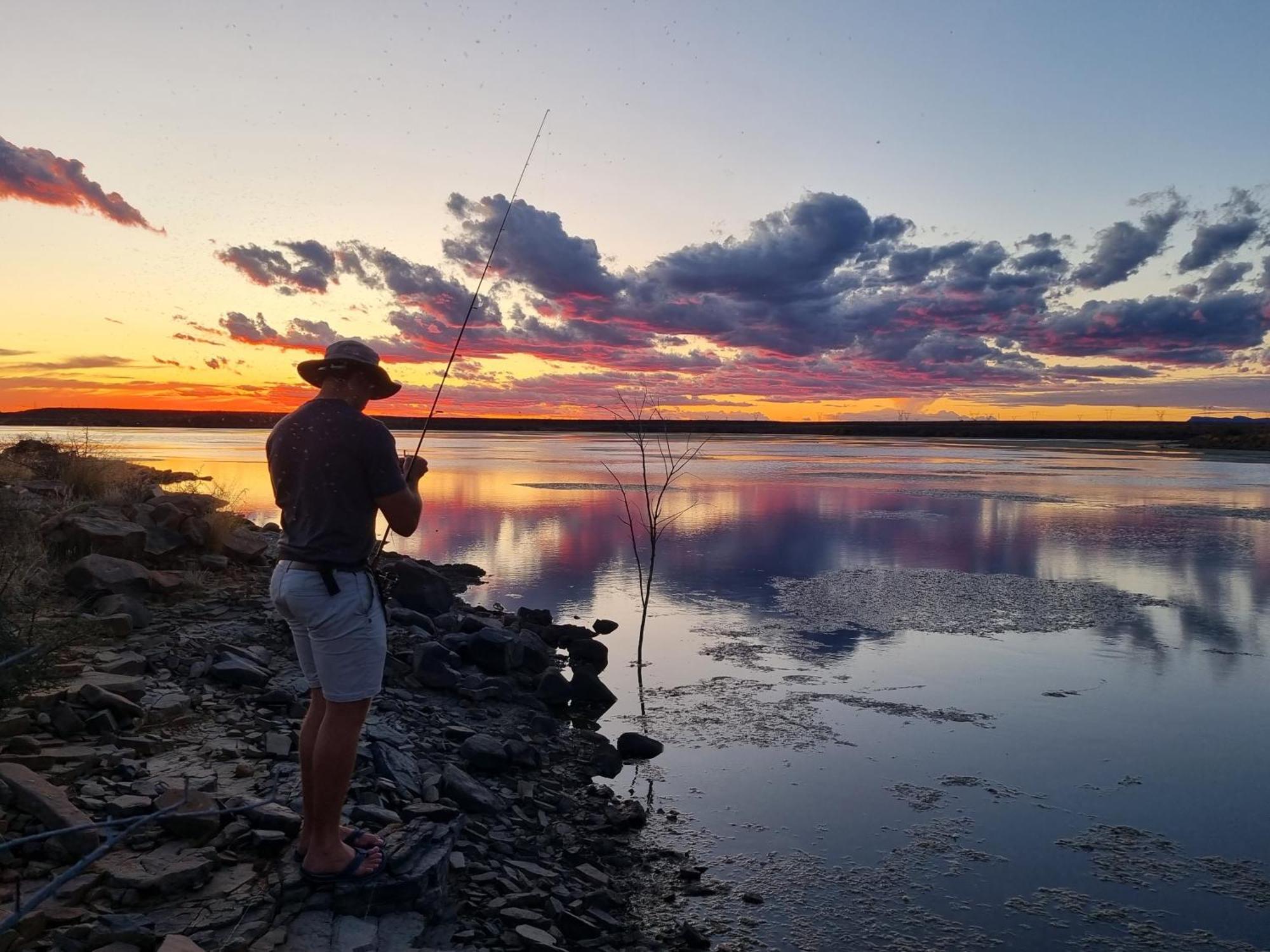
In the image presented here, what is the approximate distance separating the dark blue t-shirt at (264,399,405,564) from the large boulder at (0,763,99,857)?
156 cm

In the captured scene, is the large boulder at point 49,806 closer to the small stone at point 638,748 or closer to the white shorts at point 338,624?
the white shorts at point 338,624

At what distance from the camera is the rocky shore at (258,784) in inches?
136

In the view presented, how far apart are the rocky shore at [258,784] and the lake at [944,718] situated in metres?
0.60

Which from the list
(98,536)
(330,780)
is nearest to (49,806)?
(330,780)

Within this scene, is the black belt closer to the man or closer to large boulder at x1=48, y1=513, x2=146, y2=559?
the man

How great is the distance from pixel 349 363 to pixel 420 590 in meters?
7.30

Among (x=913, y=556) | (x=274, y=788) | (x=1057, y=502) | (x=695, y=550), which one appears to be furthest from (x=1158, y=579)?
(x=274, y=788)

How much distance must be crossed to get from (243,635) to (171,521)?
11.4ft

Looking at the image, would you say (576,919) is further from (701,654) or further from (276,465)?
(701,654)

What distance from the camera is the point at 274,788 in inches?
177

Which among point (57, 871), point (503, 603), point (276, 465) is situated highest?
point (276, 465)

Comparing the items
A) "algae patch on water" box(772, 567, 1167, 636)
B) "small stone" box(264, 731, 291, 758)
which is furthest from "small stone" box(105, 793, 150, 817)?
"algae patch on water" box(772, 567, 1167, 636)

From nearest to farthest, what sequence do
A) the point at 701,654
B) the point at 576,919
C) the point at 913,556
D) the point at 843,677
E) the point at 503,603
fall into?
the point at 576,919, the point at 843,677, the point at 701,654, the point at 503,603, the point at 913,556

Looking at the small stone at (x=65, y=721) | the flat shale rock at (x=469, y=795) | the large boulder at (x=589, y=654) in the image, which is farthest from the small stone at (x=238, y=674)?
the large boulder at (x=589, y=654)
